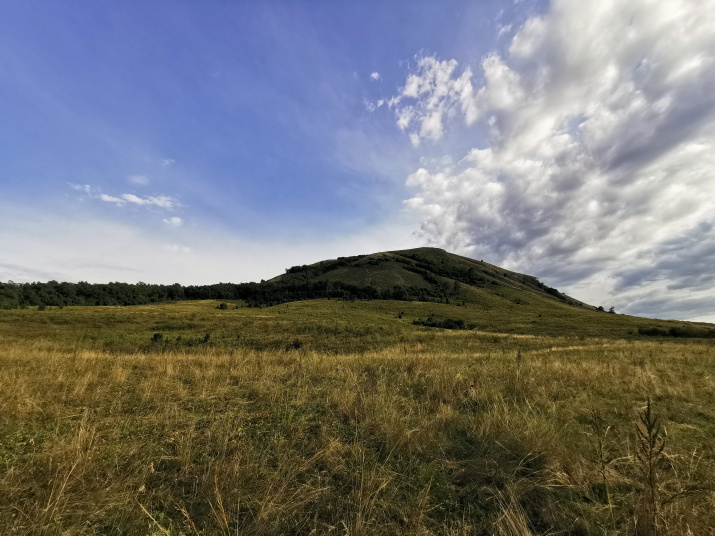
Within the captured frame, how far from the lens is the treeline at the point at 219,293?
89.7 metres

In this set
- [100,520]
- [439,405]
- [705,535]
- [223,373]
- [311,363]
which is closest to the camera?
[705,535]

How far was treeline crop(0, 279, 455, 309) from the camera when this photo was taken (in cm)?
8969

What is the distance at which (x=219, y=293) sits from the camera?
120m

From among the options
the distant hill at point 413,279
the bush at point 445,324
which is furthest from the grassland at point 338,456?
the distant hill at point 413,279

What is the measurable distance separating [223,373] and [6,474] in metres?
5.31

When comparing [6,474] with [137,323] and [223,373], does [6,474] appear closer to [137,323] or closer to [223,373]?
[223,373]

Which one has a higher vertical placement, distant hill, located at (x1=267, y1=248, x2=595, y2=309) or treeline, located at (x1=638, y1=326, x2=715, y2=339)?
distant hill, located at (x1=267, y1=248, x2=595, y2=309)

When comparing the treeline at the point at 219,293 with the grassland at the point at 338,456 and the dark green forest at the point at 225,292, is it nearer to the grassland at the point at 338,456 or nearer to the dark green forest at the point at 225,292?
the dark green forest at the point at 225,292

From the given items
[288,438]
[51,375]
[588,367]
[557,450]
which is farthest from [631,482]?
[51,375]

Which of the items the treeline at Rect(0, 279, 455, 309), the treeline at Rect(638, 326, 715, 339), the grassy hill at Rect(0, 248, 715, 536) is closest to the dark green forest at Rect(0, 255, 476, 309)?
the treeline at Rect(0, 279, 455, 309)

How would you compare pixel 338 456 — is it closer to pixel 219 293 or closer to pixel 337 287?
pixel 337 287

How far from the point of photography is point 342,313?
213ft

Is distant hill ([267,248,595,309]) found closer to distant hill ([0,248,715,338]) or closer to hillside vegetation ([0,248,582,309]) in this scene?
hillside vegetation ([0,248,582,309])

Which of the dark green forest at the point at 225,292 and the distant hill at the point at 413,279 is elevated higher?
the distant hill at the point at 413,279
